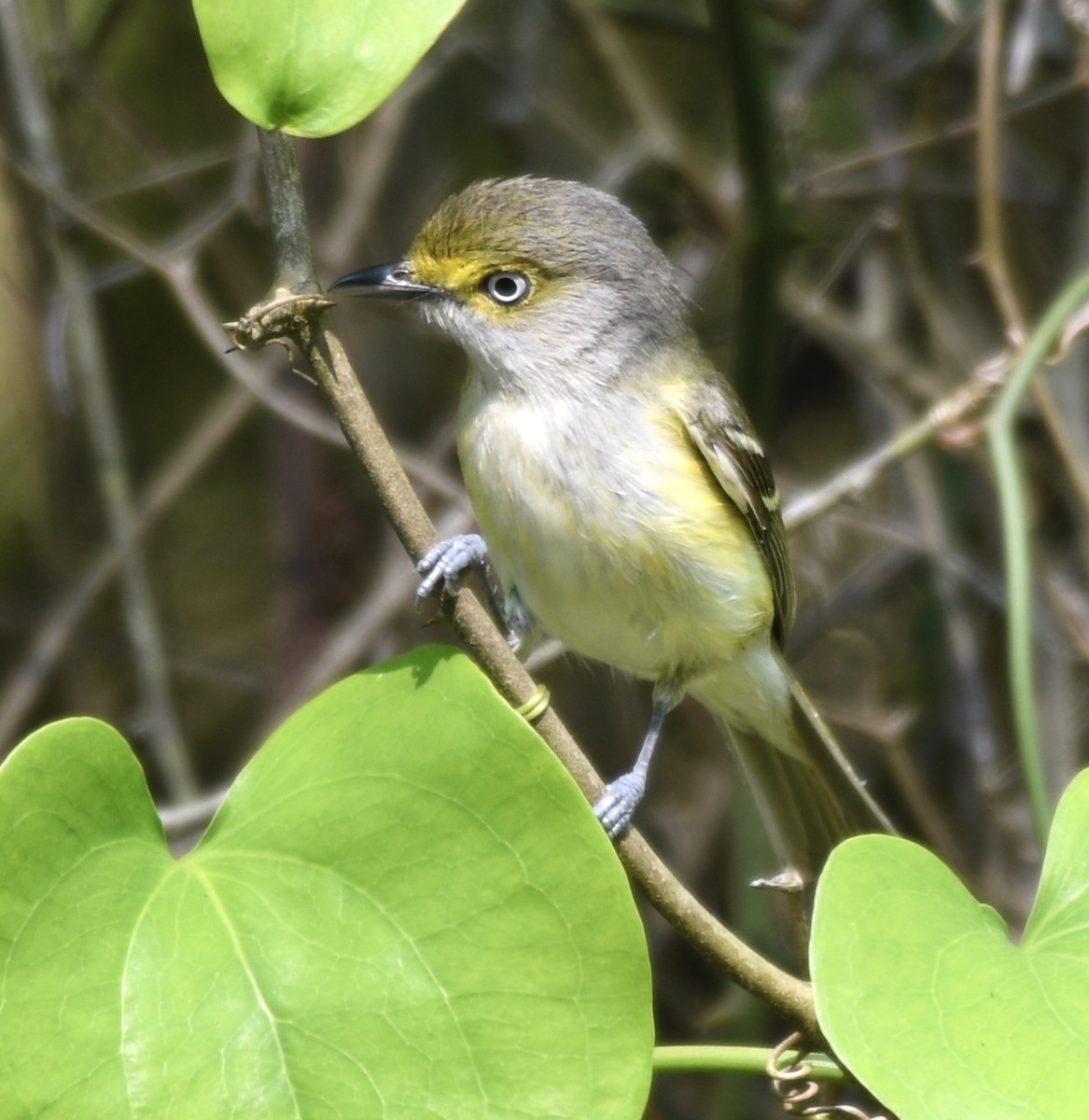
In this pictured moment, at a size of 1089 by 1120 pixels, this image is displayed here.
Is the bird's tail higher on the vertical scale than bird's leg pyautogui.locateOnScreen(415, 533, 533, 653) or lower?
lower

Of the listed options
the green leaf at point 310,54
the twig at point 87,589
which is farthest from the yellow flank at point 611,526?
the twig at point 87,589

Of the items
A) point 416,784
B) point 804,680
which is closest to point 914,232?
point 804,680

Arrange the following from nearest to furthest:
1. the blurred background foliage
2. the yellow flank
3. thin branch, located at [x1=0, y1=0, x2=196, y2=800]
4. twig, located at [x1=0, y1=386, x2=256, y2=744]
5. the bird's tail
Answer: the yellow flank
the bird's tail
thin branch, located at [x1=0, y1=0, x2=196, y2=800]
the blurred background foliage
twig, located at [x1=0, y1=386, x2=256, y2=744]

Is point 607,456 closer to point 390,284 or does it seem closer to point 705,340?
point 390,284

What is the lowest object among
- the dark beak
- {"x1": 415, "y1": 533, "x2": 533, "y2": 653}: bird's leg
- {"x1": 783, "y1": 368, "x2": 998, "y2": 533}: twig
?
{"x1": 783, "y1": 368, "x2": 998, "y2": 533}: twig

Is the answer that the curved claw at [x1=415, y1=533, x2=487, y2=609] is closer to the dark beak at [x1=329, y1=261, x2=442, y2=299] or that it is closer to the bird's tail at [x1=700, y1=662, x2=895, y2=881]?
the dark beak at [x1=329, y1=261, x2=442, y2=299]

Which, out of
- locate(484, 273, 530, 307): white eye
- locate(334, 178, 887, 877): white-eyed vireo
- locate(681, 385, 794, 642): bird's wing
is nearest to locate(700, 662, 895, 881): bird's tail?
locate(334, 178, 887, 877): white-eyed vireo

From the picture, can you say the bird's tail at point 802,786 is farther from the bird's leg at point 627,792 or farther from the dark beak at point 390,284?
the dark beak at point 390,284
